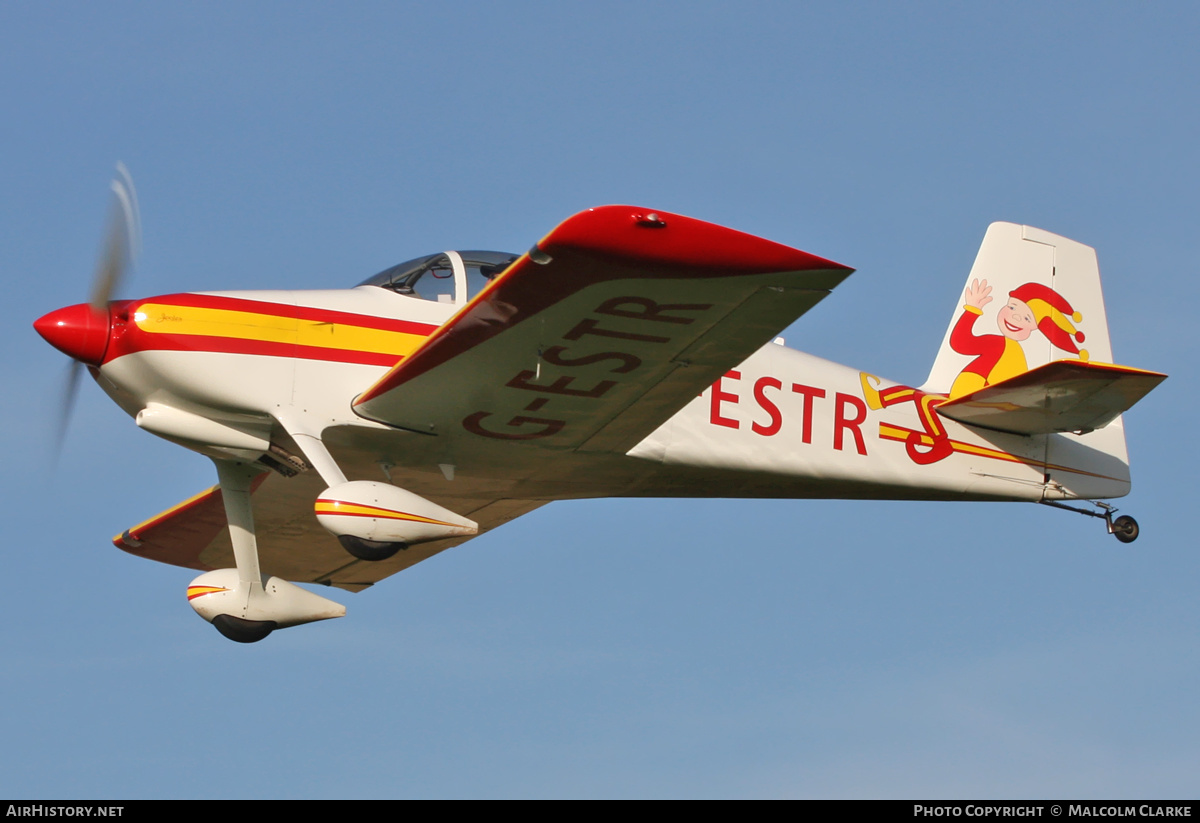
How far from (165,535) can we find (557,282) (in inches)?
229

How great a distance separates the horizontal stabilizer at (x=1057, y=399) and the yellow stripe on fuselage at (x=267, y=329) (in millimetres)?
4917

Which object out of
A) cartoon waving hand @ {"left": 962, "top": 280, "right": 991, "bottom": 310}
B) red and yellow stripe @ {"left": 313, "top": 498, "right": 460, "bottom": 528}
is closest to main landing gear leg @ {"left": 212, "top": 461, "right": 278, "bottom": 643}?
red and yellow stripe @ {"left": 313, "top": 498, "right": 460, "bottom": 528}

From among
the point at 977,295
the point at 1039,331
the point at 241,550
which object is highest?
the point at 977,295

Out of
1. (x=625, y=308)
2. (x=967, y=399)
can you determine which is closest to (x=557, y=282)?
(x=625, y=308)

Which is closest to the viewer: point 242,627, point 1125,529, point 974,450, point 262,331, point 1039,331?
point 262,331

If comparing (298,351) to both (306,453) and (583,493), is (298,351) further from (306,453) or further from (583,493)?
(583,493)

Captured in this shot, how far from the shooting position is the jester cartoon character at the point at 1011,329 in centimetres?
1299

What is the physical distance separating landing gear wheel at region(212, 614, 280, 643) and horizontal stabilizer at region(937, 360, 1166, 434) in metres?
5.89

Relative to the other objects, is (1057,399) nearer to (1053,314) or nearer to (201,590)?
(1053,314)

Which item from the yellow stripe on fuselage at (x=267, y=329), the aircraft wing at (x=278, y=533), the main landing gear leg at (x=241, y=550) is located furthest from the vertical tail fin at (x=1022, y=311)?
the main landing gear leg at (x=241, y=550)

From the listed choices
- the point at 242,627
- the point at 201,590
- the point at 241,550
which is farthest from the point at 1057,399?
the point at 201,590

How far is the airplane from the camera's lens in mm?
8875

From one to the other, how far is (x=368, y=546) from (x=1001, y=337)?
6646 mm

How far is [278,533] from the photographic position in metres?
13.0
